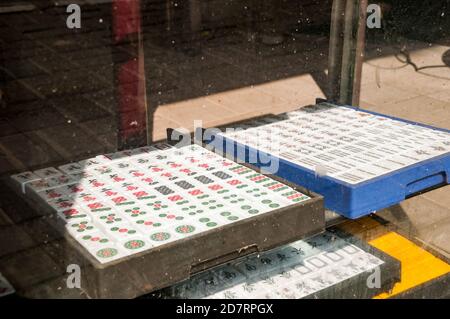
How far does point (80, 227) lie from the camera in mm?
1016

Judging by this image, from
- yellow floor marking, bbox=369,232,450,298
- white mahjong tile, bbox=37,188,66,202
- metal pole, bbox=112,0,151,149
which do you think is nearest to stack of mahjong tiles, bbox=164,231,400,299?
yellow floor marking, bbox=369,232,450,298

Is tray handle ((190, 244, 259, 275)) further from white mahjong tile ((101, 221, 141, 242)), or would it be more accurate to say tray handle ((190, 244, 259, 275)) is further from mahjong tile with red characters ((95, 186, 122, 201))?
mahjong tile with red characters ((95, 186, 122, 201))

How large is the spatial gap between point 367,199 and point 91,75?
1.97 ft

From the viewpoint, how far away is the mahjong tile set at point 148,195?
0.99 meters

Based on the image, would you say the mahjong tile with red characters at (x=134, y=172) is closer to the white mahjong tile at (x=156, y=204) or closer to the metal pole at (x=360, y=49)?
Result: the white mahjong tile at (x=156, y=204)

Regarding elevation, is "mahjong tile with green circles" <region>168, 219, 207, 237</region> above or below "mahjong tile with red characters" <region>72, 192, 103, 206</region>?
above

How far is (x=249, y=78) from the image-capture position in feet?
5.34

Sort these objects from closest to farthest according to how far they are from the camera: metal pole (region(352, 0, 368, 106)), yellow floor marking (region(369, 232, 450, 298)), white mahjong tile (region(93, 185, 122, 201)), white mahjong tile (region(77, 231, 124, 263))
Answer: white mahjong tile (region(77, 231, 124, 263)) → white mahjong tile (region(93, 185, 122, 201)) → yellow floor marking (region(369, 232, 450, 298)) → metal pole (region(352, 0, 368, 106))

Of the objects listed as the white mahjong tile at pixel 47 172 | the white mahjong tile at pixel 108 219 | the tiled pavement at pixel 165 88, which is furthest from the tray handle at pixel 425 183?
the white mahjong tile at pixel 47 172

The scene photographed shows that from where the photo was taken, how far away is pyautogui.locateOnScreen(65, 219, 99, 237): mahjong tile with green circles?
1.00 m

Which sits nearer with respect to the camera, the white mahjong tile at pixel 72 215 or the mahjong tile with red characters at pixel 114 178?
the white mahjong tile at pixel 72 215

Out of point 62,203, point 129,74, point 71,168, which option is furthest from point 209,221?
point 129,74

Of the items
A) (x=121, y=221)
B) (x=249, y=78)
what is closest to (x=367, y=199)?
(x=121, y=221)

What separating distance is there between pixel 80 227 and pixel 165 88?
554mm
